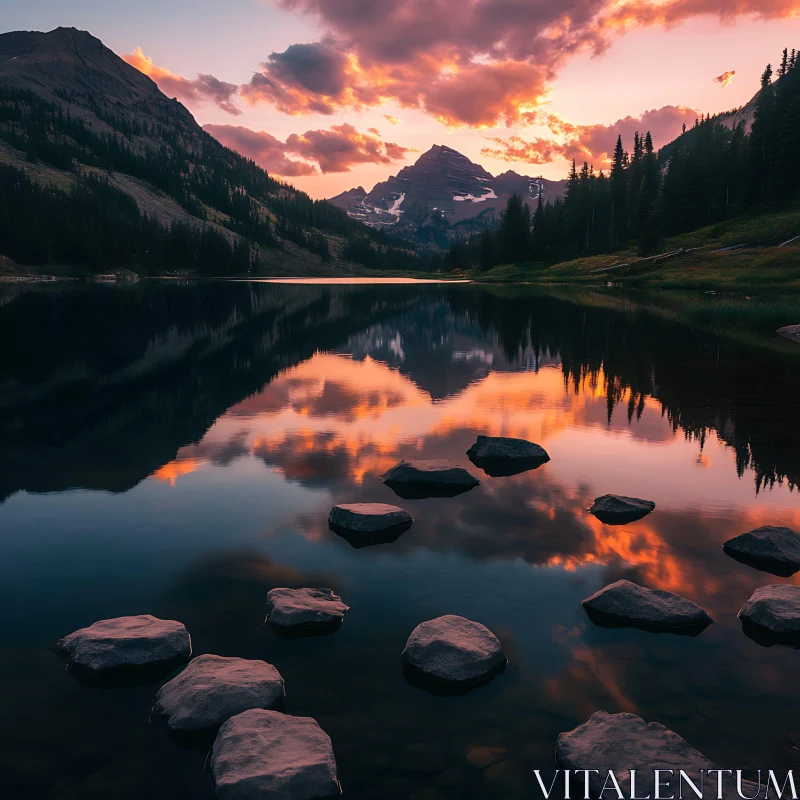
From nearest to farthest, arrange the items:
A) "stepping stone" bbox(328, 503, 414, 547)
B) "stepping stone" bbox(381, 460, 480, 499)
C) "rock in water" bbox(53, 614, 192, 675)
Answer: "rock in water" bbox(53, 614, 192, 675) → "stepping stone" bbox(328, 503, 414, 547) → "stepping stone" bbox(381, 460, 480, 499)

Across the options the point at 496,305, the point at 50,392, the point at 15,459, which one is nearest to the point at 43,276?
the point at 496,305

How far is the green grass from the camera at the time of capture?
64.5 metres

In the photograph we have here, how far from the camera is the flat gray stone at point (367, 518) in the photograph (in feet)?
38.0

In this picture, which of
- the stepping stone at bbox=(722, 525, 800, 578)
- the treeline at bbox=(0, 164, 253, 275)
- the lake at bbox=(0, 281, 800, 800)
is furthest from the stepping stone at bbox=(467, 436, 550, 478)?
the treeline at bbox=(0, 164, 253, 275)

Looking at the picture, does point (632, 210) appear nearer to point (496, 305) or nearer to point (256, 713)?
point (496, 305)

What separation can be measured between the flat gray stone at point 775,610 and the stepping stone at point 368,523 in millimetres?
6108

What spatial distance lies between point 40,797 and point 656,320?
52297mm

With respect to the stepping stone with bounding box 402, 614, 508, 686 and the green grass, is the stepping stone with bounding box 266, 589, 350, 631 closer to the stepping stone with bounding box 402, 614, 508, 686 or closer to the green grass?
the stepping stone with bounding box 402, 614, 508, 686

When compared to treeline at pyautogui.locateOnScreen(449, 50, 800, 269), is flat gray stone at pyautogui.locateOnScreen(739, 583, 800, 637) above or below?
below

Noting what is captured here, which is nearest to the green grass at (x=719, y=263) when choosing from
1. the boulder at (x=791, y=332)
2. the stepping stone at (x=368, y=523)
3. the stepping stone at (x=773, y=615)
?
the boulder at (x=791, y=332)

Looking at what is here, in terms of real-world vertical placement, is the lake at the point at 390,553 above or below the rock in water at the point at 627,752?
below

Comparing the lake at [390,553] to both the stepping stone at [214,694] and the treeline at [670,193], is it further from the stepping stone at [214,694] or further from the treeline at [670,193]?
the treeline at [670,193]

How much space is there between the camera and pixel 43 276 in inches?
5782

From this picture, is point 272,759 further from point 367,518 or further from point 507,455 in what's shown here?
point 507,455
